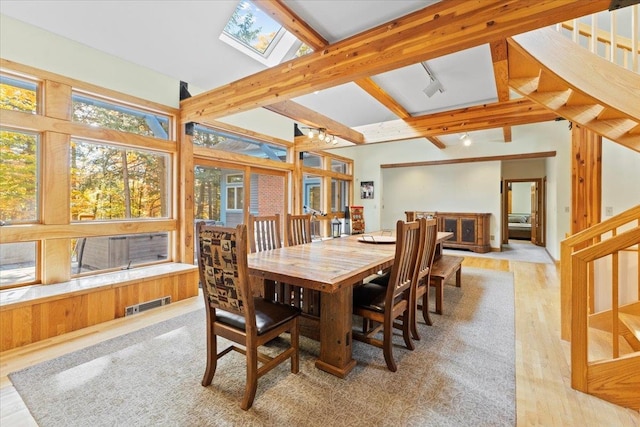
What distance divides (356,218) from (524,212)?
7.60 m

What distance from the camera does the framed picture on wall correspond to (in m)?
8.15

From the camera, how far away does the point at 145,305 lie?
10.3 feet

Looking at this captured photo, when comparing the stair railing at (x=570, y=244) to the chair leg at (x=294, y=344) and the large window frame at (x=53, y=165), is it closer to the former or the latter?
the chair leg at (x=294, y=344)

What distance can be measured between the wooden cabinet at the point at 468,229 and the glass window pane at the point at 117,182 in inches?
231

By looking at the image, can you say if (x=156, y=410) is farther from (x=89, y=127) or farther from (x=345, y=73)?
(x=89, y=127)

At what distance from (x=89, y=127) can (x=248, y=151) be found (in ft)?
7.49

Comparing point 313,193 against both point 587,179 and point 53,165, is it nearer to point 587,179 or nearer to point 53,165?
point 53,165

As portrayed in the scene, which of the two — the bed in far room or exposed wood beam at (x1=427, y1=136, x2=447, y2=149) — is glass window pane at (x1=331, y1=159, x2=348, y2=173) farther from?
the bed in far room

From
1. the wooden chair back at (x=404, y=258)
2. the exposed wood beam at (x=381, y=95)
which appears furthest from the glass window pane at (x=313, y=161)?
the wooden chair back at (x=404, y=258)

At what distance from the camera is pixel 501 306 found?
329 cm

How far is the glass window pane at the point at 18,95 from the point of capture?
8.41ft

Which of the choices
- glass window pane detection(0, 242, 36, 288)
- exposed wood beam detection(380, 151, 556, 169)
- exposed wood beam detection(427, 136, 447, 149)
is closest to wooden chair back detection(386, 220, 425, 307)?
glass window pane detection(0, 242, 36, 288)

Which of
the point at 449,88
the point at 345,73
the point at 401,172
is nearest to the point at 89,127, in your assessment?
the point at 345,73

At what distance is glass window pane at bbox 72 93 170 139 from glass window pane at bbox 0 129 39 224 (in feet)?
1.62
